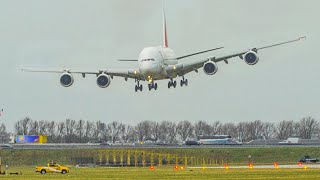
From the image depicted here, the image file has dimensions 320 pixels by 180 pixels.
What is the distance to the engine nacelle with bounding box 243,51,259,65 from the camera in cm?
12812

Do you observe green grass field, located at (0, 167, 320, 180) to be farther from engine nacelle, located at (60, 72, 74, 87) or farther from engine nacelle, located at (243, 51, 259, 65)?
engine nacelle, located at (60, 72, 74, 87)

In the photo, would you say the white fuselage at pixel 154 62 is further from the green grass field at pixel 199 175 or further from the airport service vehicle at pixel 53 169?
→ the green grass field at pixel 199 175

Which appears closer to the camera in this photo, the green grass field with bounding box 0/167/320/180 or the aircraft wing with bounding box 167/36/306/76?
the green grass field with bounding box 0/167/320/180

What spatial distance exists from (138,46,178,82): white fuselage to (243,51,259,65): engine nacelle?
1227cm

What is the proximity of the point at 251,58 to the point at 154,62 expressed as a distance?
1409cm

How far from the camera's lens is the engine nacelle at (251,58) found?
420ft

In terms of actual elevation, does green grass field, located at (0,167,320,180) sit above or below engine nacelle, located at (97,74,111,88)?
below

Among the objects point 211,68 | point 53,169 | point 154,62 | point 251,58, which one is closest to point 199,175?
point 251,58

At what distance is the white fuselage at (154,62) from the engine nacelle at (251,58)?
1227cm

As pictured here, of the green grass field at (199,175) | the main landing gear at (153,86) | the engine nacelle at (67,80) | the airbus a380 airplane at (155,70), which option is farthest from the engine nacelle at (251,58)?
the engine nacelle at (67,80)

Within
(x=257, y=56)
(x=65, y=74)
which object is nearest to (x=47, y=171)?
(x=65, y=74)

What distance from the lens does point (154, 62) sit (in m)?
134

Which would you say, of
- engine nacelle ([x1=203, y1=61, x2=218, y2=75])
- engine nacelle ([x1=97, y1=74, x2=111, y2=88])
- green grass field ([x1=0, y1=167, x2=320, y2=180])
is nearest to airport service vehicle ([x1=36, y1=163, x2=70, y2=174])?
green grass field ([x1=0, y1=167, x2=320, y2=180])

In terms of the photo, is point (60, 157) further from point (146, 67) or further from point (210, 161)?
point (146, 67)
